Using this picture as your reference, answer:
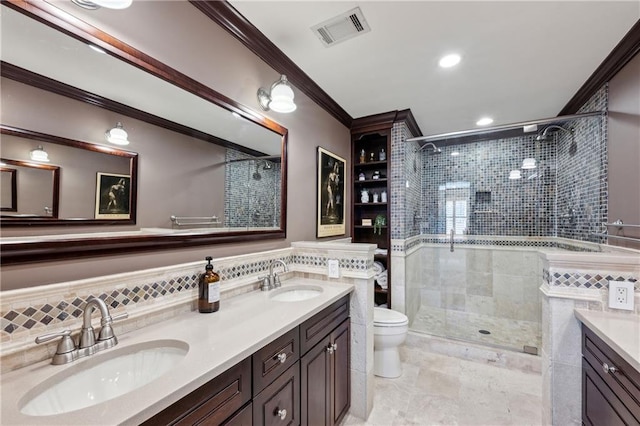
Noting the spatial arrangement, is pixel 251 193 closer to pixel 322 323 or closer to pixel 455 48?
pixel 322 323

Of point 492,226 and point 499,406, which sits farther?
point 492,226

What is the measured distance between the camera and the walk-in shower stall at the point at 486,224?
303 cm

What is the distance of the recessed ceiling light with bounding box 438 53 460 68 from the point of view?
1908 millimetres

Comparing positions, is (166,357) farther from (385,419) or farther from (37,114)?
(385,419)

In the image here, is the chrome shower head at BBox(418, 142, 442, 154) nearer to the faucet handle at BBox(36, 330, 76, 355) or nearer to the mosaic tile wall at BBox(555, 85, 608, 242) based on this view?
the mosaic tile wall at BBox(555, 85, 608, 242)

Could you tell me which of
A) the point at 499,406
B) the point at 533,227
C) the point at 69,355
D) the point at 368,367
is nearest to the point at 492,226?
the point at 533,227

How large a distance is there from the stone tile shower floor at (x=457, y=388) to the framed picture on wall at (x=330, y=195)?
1403 millimetres

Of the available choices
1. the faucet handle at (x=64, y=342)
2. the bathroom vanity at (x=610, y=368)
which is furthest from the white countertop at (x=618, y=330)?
the faucet handle at (x=64, y=342)

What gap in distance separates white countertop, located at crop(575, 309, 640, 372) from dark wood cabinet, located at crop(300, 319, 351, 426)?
1.22 meters

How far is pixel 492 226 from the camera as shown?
11.4 feet

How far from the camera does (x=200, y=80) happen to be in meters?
1.39

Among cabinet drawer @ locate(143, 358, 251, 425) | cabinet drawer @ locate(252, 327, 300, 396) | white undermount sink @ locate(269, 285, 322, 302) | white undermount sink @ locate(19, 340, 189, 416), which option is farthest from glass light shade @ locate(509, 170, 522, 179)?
white undermount sink @ locate(19, 340, 189, 416)

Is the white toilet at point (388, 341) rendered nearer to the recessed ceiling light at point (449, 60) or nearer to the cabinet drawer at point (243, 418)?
the cabinet drawer at point (243, 418)

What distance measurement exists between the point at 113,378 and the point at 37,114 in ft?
2.97
